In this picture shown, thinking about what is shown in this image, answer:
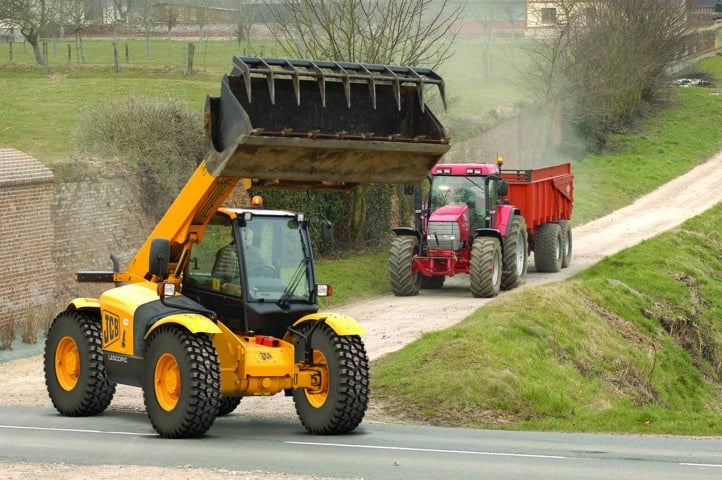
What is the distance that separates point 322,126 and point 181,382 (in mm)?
3283

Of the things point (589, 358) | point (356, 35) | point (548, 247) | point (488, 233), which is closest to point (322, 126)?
point (589, 358)

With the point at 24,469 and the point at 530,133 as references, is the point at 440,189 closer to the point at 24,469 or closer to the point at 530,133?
the point at 24,469

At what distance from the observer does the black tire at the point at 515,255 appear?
1049 inches

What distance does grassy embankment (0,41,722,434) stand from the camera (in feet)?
56.3

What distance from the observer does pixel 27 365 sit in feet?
64.3

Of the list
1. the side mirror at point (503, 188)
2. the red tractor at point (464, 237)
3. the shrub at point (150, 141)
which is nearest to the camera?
the red tractor at point (464, 237)

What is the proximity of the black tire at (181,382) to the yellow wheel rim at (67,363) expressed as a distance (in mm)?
1954

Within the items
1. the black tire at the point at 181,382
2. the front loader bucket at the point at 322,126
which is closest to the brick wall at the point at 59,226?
the black tire at the point at 181,382

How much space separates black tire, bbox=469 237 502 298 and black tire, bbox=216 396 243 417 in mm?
10803

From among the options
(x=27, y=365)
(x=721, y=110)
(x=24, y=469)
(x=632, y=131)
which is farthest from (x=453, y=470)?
(x=721, y=110)

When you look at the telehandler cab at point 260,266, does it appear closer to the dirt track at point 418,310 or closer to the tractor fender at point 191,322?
the tractor fender at point 191,322

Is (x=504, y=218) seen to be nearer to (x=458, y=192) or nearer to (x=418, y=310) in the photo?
(x=458, y=192)

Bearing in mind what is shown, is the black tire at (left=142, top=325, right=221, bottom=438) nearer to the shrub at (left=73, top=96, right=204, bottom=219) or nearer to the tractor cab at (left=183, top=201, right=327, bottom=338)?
the tractor cab at (left=183, top=201, right=327, bottom=338)

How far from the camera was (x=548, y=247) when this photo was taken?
3008 cm
